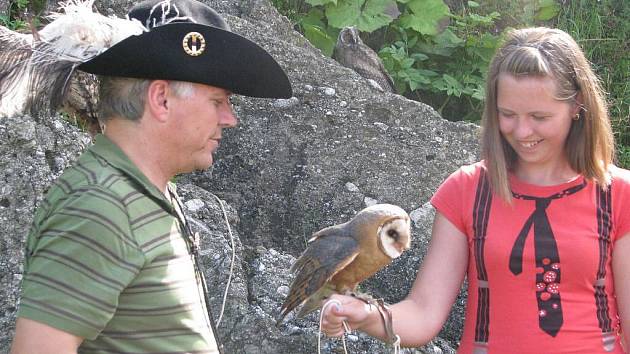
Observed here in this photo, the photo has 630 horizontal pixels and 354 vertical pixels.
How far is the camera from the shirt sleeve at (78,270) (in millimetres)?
1994

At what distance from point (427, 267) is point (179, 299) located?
3.46ft

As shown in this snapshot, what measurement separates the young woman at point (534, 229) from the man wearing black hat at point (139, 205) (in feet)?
2.35

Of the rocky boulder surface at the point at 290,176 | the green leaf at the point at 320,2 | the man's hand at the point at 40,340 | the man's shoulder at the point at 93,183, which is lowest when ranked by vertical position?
the rocky boulder surface at the point at 290,176

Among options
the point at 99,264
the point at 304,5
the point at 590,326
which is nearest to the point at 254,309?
the point at 590,326

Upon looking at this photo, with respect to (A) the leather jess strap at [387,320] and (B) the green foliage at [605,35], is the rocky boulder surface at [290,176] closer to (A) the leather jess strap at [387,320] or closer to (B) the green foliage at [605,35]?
(A) the leather jess strap at [387,320]

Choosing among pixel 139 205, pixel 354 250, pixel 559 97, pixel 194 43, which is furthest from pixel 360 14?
pixel 139 205

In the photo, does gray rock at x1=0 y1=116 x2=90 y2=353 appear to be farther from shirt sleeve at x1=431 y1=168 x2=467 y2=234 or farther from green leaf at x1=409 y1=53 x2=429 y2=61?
green leaf at x1=409 y1=53 x2=429 y2=61

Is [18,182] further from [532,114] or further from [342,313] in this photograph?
[532,114]

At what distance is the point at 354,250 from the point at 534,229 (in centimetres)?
58

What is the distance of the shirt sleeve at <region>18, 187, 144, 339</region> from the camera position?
6.54ft

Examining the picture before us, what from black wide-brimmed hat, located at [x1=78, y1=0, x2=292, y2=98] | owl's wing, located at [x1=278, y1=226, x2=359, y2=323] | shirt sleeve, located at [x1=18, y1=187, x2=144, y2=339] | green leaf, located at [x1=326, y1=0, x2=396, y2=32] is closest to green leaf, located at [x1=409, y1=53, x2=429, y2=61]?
green leaf, located at [x1=326, y1=0, x2=396, y2=32]

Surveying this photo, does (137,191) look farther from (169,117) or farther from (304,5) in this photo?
(304,5)

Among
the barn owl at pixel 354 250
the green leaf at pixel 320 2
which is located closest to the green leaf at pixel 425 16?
the green leaf at pixel 320 2

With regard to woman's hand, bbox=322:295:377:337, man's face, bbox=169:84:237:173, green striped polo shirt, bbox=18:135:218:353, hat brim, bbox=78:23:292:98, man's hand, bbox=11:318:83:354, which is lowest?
woman's hand, bbox=322:295:377:337
